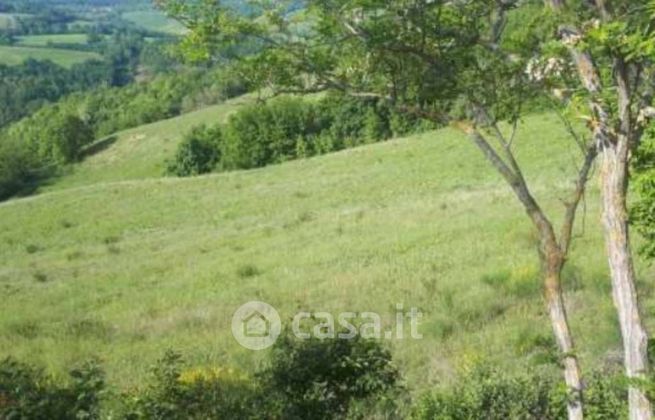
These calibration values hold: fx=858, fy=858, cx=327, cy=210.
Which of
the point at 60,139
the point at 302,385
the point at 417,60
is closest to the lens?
the point at 417,60

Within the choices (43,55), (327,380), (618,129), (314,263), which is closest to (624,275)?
(618,129)

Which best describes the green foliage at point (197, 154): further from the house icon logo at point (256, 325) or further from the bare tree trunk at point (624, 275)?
the bare tree trunk at point (624, 275)

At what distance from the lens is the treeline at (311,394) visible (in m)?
6.87

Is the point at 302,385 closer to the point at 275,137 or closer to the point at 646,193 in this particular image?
the point at 646,193

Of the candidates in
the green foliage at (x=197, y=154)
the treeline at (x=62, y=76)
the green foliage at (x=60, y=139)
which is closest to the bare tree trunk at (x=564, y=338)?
the green foliage at (x=197, y=154)

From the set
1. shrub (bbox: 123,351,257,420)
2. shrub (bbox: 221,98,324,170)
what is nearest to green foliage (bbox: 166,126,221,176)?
shrub (bbox: 221,98,324,170)

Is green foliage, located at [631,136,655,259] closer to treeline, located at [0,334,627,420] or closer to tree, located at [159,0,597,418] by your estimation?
tree, located at [159,0,597,418]

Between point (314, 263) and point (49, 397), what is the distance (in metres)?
12.8

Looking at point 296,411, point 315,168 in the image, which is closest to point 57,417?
point 296,411

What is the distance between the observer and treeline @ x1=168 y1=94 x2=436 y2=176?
71.3 metres

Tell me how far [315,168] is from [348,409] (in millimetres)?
36431

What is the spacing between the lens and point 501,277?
14703mm

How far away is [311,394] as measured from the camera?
746cm

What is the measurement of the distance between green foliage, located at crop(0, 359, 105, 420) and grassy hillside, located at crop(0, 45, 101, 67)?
7262 inches
